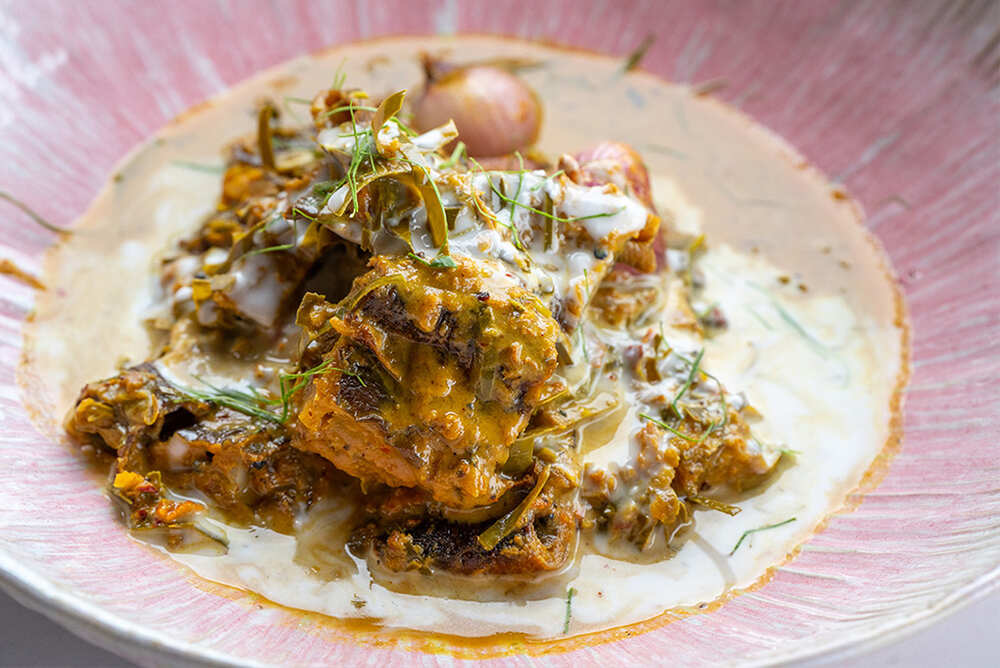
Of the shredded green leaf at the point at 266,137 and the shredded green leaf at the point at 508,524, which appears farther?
the shredded green leaf at the point at 266,137

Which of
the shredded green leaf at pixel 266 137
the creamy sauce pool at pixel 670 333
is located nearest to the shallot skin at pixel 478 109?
the creamy sauce pool at pixel 670 333

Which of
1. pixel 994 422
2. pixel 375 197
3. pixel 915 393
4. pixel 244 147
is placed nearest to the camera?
pixel 375 197

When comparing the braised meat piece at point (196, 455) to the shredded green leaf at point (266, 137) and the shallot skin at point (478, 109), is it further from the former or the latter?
the shallot skin at point (478, 109)

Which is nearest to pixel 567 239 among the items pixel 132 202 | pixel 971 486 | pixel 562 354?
pixel 562 354

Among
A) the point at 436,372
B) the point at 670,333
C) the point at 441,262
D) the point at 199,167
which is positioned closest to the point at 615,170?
the point at 670,333

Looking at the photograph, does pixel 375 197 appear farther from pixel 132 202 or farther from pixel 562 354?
pixel 132 202

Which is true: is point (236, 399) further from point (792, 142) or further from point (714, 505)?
point (792, 142)
